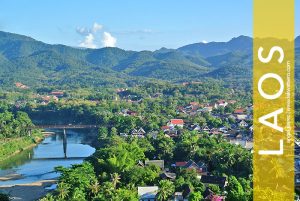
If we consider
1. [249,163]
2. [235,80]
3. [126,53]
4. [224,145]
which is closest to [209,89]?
[235,80]

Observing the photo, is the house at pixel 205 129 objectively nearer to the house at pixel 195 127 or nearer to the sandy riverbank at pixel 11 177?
the house at pixel 195 127

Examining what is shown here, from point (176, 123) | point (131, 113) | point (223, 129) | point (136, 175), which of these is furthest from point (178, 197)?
point (131, 113)

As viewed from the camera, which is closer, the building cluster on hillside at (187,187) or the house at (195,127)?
the building cluster on hillside at (187,187)

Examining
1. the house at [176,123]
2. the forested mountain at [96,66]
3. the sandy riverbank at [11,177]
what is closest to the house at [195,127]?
the house at [176,123]

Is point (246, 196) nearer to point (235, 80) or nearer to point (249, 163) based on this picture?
point (249, 163)

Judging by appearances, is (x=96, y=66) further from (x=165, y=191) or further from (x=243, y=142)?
(x=165, y=191)

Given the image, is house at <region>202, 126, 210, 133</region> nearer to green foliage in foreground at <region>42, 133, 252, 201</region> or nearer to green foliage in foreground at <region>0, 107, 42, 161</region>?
green foliage in foreground at <region>42, 133, 252, 201</region>
